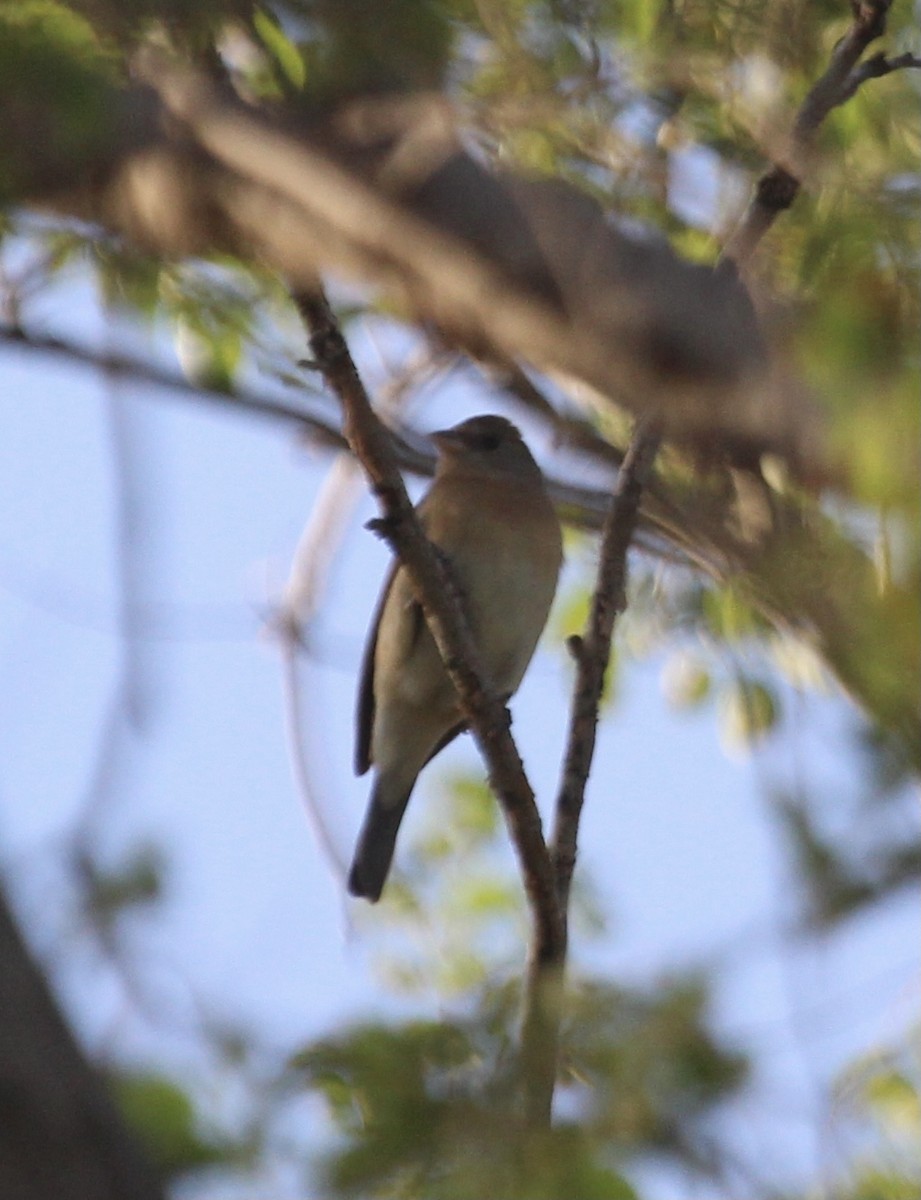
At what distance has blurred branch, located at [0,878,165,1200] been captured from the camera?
70.9 inches

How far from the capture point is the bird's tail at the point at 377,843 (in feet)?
21.9

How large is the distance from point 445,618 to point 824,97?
175 cm

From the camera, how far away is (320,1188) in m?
2.45

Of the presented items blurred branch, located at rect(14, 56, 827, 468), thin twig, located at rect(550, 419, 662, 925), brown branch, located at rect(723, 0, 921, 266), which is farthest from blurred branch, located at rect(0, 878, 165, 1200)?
thin twig, located at rect(550, 419, 662, 925)

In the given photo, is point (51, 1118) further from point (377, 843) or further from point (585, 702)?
point (377, 843)

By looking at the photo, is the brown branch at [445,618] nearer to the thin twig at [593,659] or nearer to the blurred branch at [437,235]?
the thin twig at [593,659]

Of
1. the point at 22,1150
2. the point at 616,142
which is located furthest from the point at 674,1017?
the point at 616,142

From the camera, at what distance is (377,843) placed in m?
6.79

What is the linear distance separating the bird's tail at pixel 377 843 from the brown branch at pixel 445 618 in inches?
72.7

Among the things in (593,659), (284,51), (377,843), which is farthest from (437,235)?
(377,843)


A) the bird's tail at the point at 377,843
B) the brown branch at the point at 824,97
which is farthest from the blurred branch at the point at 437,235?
the bird's tail at the point at 377,843

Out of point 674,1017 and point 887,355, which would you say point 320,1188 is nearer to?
point 674,1017

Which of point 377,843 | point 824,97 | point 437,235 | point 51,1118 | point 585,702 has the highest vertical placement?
point 377,843

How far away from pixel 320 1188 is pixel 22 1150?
2.45 ft
